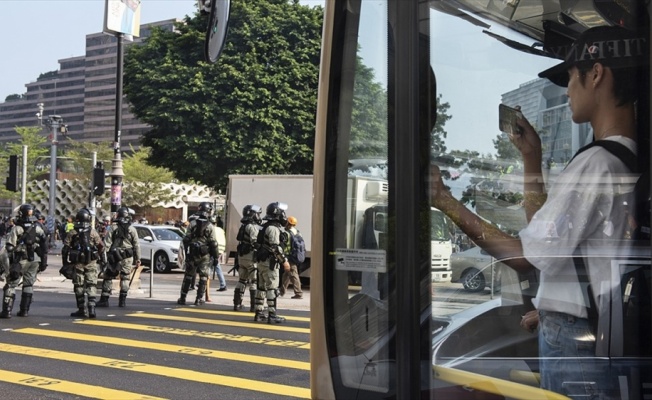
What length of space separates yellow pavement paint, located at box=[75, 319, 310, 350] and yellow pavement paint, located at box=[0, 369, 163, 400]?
3.10m

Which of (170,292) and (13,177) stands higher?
(13,177)

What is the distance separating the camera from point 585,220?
2.70 metres

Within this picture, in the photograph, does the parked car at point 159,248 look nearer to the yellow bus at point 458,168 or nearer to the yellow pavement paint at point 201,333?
the yellow pavement paint at point 201,333

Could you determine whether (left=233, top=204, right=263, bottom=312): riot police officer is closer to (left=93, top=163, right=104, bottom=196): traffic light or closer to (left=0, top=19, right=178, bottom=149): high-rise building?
Answer: (left=93, top=163, right=104, bottom=196): traffic light

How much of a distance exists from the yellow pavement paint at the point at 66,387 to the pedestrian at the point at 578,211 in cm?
533

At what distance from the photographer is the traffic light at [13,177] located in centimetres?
2053

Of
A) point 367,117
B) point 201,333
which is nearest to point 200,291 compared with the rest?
point 201,333

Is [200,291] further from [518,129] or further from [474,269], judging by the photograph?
[518,129]

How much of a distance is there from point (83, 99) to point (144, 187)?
10241 cm

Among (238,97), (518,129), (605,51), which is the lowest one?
(518,129)

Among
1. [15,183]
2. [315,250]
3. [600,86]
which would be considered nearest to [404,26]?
[600,86]

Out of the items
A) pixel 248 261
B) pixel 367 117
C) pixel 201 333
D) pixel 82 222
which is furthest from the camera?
pixel 248 261

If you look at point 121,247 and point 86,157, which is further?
point 86,157

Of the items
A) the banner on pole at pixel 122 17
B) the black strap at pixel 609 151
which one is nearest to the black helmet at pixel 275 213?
the banner on pole at pixel 122 17
